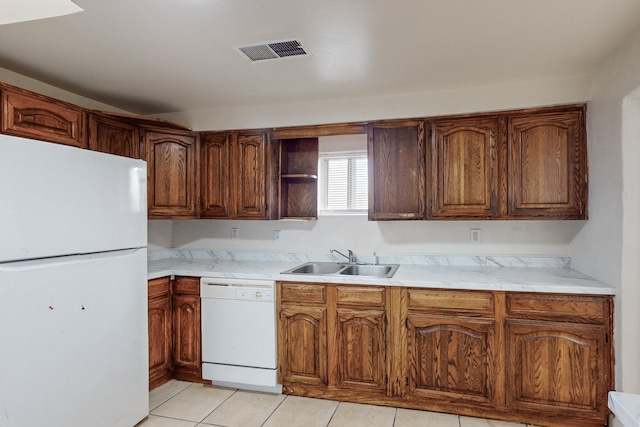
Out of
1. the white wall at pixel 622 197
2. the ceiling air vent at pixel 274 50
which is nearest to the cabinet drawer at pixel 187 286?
the ceiling air vent at pixel 274 50

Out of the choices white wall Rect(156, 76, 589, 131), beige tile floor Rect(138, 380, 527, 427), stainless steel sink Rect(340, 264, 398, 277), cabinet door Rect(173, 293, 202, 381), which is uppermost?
white wall Rect(156, 76, 589, 131)

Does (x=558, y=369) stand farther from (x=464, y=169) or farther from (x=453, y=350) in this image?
(x=464, y=169)

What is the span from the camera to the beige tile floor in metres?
2.46

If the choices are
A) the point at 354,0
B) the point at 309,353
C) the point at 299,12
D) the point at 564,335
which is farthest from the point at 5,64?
the point at 564,335

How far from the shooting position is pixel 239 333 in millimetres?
2893

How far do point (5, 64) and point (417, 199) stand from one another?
2964mm

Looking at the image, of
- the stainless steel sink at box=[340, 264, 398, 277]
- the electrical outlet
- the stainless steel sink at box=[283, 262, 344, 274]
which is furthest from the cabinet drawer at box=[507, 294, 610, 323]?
the stainless steel sink at box=[283, 262, 344, 274]

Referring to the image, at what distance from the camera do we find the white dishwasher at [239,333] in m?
2.84

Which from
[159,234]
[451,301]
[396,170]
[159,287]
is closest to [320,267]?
[396,170]

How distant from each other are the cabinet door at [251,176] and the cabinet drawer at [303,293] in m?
0.73

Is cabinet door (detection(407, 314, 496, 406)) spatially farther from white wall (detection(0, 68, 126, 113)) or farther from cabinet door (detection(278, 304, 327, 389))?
white wall (detection(0, 68, 126, 113))

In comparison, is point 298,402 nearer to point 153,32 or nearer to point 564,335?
point 564,335

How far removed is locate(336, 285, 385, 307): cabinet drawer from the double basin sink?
297mm

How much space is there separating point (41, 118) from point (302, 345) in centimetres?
229
